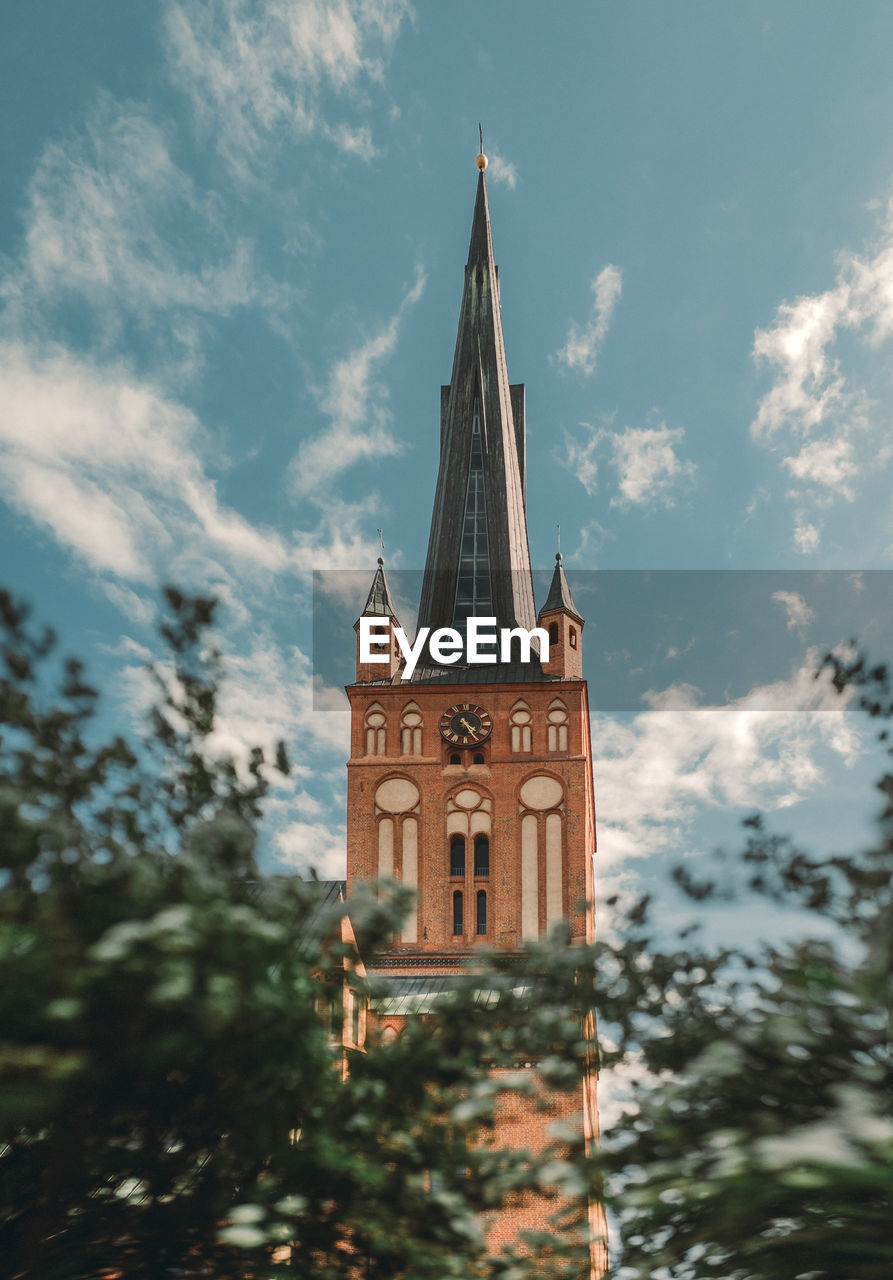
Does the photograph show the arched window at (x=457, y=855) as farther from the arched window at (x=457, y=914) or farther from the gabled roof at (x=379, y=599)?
the gabled roof at (x=379, y=599)

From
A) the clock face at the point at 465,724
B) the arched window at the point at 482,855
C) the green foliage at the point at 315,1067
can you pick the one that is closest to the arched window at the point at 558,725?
the clock face at the point at 465,724

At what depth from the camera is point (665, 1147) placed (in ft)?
11.3

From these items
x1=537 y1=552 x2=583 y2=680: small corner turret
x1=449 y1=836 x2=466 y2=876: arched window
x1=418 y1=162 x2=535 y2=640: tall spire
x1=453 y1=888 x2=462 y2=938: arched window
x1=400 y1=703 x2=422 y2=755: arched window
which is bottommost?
x1=453 y1=888 x2=462 y2=938: arched window

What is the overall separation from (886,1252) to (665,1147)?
83cm

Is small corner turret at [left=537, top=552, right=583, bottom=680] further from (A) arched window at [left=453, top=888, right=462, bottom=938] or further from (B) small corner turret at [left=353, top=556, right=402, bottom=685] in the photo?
(A) arched window at [left=453, top=888, right=462, bottom=938]

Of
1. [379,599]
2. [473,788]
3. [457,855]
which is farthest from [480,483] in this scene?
[457,855]

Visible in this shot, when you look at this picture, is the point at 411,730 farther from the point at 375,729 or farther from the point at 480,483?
the point at 480,483

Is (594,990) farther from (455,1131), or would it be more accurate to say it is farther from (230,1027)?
(230,1027)

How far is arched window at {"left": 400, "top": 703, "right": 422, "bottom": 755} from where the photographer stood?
25172 millimetres

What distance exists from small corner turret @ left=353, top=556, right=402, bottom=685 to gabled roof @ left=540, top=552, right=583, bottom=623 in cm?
397

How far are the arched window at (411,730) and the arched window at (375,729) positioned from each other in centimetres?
46

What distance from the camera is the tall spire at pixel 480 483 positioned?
2912 centimetres

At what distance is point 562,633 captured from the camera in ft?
86.1

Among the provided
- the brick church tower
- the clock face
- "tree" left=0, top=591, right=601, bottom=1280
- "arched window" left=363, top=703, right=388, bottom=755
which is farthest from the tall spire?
"tree" left=0, top=591, right=601, bottom=1280
